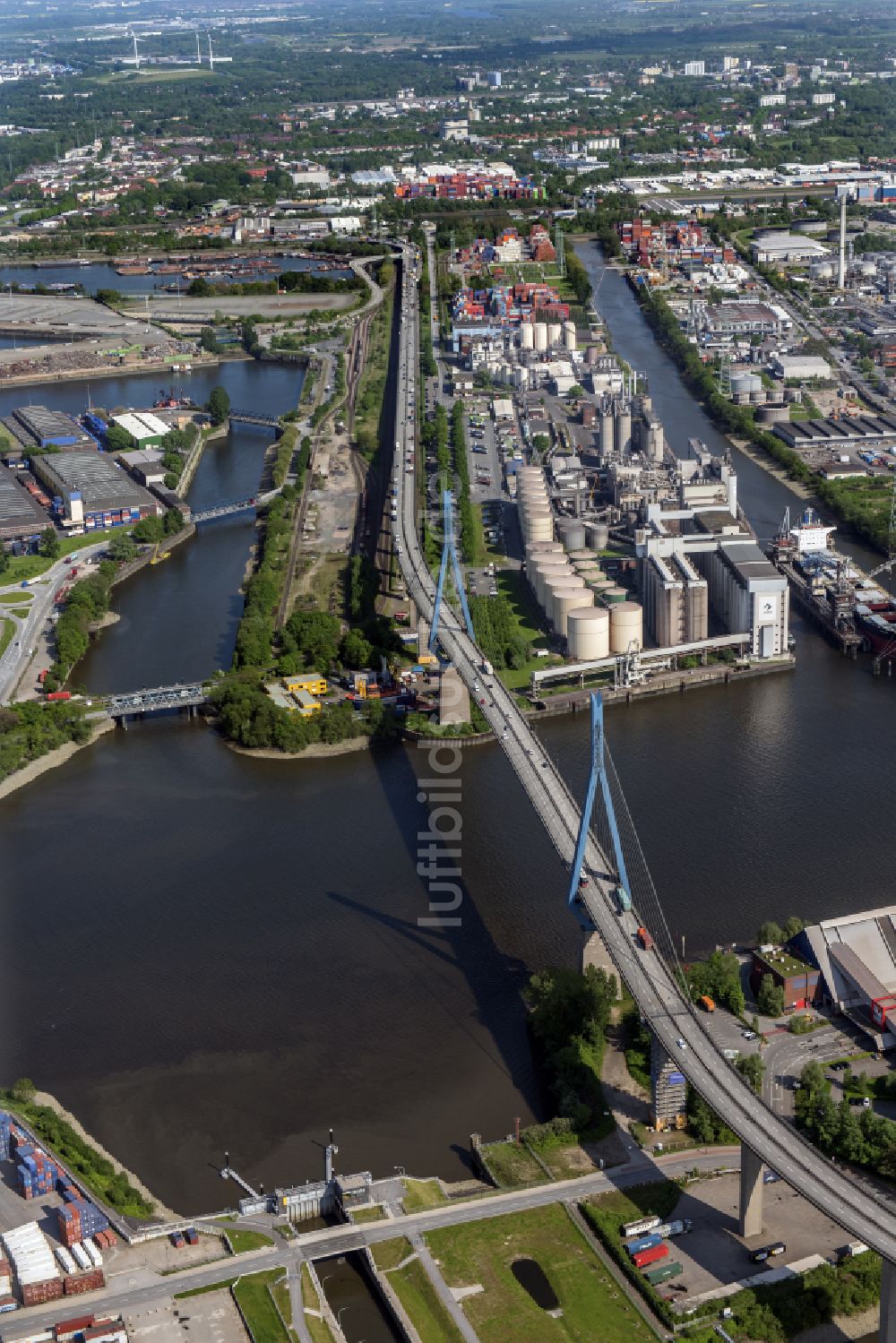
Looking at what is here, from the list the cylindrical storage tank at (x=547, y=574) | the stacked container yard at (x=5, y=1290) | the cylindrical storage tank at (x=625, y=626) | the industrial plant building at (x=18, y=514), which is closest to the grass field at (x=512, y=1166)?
the stacked container yard at (x=5, y=1290)

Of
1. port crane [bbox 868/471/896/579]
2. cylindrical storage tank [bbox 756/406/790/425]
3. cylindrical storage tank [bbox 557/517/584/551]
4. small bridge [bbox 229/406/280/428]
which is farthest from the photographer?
small bridge [bbox 229/406/280/428]

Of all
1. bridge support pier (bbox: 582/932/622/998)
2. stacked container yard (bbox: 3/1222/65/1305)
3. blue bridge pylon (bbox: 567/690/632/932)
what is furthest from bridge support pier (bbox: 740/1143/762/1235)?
stacked container yard (bbox: 3/1222/65/1305)

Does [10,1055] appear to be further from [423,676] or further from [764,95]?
[764,95]

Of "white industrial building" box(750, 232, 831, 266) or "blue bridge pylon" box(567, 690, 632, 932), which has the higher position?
"white industrial building" box(750, 232, 831, 266)

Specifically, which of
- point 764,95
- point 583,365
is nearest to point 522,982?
point 583,365

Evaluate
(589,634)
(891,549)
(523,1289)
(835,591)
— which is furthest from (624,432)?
(523,1289)

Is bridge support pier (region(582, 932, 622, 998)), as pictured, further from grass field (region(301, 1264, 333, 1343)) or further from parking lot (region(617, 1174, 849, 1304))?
grass field (region(301, 1264, 333, 1343))

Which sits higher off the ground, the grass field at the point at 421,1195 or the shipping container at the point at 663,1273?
the grass field at the point at 421,1195

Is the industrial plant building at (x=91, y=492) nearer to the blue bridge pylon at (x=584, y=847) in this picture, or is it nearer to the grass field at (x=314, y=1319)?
the blue bridge pylon at (x=584, y=847)
